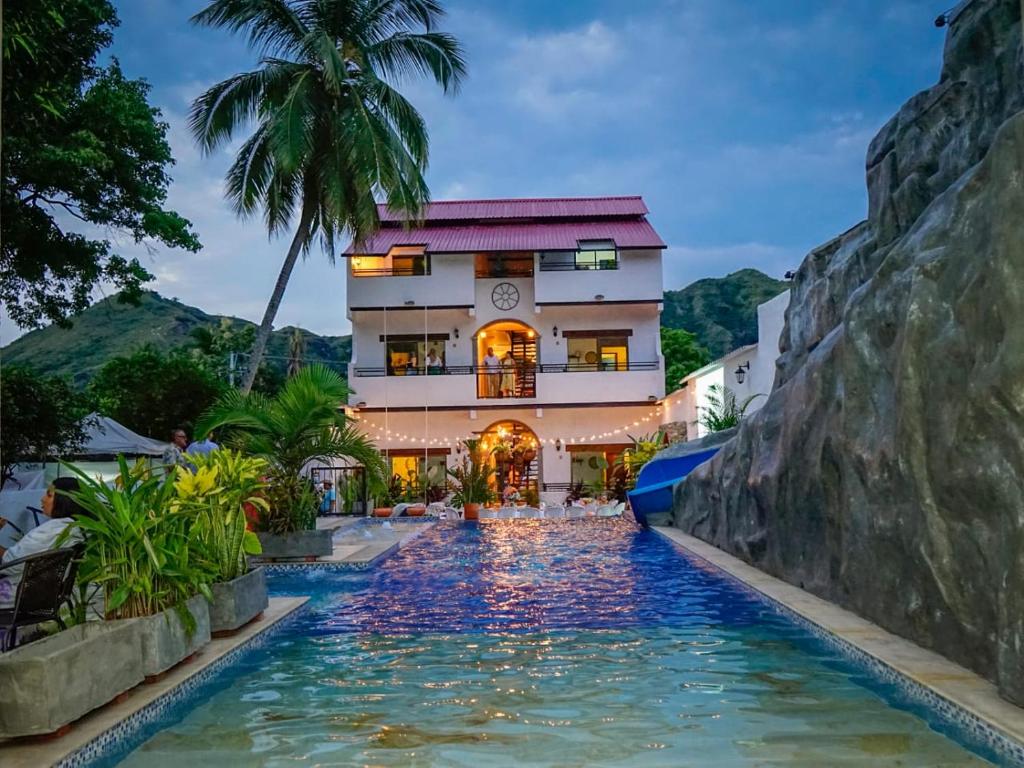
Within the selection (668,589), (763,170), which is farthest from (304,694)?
(763,170)

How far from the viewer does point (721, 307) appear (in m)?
63.7

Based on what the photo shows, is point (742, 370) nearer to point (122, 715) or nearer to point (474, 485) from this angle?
point (474, 485)

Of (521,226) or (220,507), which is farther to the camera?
(521,226)

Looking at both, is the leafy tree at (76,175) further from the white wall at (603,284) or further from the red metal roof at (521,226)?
the white wall at (603,284)

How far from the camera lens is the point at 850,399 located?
5.75m

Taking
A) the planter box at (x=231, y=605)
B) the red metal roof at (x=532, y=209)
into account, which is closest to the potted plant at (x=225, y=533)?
the planter box at (x=231, y=605)

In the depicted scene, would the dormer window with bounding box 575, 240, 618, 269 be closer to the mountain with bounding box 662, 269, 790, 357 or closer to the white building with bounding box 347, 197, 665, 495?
the white building with bounding box 347, 197, 665, 495

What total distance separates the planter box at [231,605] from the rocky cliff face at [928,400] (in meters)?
4.28

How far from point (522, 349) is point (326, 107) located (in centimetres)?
1074

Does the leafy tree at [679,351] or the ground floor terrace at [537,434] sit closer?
the ground floor terrace at [537,434]

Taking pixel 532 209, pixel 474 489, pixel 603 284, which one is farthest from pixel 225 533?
pixel 532 209

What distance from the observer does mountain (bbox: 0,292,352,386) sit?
62562 mm

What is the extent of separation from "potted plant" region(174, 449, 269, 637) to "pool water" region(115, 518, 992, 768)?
369mm

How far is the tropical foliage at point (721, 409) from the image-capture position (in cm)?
1670
